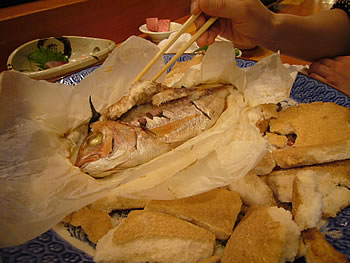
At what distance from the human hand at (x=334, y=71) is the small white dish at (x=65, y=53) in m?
2.18

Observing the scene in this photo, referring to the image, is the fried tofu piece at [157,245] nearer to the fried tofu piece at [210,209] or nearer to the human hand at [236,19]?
the fried tofu piece at [210,209]

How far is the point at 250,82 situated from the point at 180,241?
4.17 feet

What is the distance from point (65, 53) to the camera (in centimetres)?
313

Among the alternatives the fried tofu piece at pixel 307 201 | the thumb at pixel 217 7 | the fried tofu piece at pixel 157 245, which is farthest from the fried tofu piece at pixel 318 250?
the thumb at pixel 217 7

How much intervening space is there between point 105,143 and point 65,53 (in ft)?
7.50

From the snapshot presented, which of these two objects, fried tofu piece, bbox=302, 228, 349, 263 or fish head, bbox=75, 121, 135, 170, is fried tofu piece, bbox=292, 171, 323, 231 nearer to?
fried tofu piece, bbox=302, 228, 349, 263

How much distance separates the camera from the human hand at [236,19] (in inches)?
63.5

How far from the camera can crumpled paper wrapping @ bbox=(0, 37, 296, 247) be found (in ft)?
3.64

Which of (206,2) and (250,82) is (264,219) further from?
(206,2)

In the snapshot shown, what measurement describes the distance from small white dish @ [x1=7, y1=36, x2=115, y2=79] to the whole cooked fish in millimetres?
1317

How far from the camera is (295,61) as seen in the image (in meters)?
2.64

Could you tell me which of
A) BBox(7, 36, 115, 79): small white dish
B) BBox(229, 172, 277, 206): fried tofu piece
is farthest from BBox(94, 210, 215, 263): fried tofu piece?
BBox(7, 36, 115, 79): small white dish

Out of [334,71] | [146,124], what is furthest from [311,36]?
[146,124]

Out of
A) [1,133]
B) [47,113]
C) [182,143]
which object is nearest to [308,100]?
[182,143]
